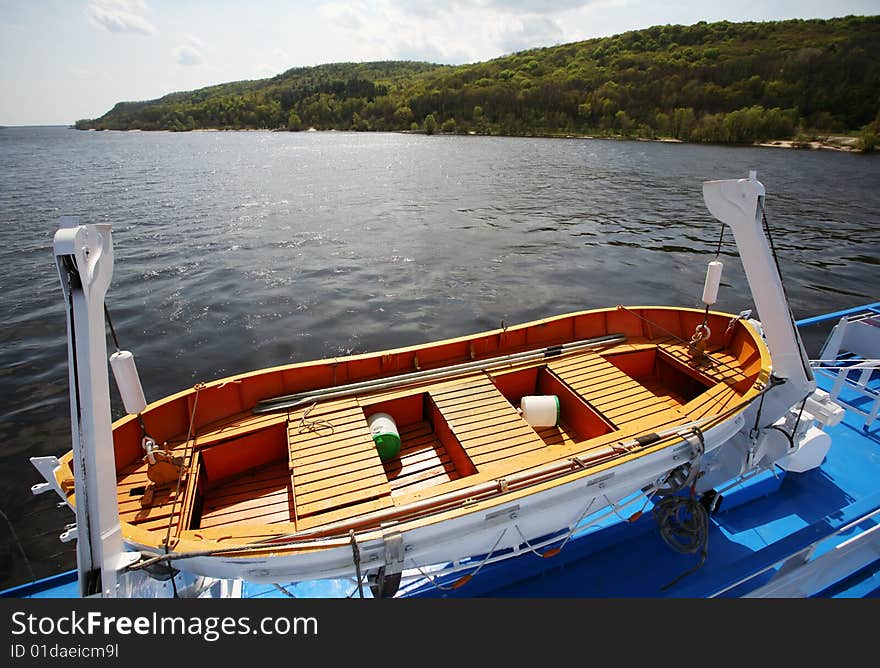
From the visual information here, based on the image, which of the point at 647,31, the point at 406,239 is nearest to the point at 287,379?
the point at 406,239

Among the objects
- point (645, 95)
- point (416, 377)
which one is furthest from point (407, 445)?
point (645, 95)

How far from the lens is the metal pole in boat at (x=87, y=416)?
363cm

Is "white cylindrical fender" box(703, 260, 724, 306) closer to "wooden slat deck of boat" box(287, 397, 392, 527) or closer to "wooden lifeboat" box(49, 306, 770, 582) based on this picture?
"wooden lifeboat" box(49, 306, 770, 582)

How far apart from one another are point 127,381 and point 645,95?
12390 centimetres

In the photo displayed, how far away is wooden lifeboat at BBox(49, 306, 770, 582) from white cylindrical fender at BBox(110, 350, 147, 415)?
1.58 feet

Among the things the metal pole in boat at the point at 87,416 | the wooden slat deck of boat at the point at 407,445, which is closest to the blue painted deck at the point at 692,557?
the wooden slat deck of boat at the point at 407,445

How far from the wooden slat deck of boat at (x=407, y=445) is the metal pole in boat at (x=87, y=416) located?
168 centimetres

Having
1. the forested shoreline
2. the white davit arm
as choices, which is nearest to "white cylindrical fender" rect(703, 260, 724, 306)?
the white davit arm

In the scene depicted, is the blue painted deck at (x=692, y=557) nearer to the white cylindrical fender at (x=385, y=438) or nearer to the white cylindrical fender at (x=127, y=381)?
the white cylindrical fender at (x=385, y=438)

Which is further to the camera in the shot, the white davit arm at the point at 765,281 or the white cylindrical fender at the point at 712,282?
the white cylindrical fender at the point at 712,282

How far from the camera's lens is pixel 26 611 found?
382cm

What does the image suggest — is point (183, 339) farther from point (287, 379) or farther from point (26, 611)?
point (26, 611)

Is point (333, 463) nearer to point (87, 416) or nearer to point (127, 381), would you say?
point (127, 381)

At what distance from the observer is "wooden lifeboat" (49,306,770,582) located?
5.04 meters
